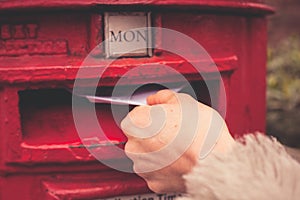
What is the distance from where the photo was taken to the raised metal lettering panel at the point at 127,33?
55.7 inches

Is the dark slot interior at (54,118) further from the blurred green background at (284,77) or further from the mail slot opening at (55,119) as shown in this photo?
the blurred green background at (284,77)

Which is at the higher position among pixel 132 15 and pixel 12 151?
pixel 132 15

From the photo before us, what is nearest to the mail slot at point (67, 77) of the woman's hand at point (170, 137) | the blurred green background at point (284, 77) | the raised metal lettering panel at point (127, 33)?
the raised metal lettering panel at point (127, 33)

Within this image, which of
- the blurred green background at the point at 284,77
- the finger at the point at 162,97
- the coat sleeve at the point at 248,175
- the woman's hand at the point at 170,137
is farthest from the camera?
the blurred green background at the point at 284,77

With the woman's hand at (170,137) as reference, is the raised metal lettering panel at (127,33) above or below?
above

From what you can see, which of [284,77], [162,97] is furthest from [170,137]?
[284,77]

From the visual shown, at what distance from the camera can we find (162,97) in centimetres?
137

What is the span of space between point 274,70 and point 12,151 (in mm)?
2871

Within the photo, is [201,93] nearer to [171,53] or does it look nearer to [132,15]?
[171,53]

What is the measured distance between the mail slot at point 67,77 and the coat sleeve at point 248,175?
1.32 ft

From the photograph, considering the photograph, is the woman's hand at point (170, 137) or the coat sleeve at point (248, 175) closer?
the coat sleeve at point (248, 175)

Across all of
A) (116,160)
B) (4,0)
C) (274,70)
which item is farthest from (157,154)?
(274,70)

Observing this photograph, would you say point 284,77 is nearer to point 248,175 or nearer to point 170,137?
point 170,137

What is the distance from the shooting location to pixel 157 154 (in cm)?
127
